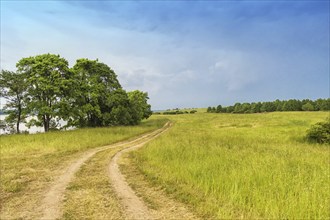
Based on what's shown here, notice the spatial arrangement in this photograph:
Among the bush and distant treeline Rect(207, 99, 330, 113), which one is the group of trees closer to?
the bush

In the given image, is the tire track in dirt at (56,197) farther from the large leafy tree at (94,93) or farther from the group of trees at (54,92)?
the large leafy tree at (94,93)

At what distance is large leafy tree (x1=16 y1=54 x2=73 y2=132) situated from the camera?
28781 mm

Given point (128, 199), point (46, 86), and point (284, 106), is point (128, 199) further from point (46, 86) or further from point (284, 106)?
point (284, 106)

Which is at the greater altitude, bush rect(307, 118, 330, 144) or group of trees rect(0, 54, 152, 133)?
group of trees rect(0, 54, 152, 133)

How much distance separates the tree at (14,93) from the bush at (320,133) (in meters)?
32.6

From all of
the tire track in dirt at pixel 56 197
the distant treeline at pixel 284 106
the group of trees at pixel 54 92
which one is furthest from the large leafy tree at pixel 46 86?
the distant treeline at pixel 284 106

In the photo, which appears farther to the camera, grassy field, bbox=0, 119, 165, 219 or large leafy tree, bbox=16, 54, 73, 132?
large leafy tree, bbox=16, 54, 73, 132

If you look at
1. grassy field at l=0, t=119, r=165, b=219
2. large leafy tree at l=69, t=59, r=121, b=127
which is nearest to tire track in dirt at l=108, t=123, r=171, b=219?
grassy field at l=0, t=119, r=165, b=219

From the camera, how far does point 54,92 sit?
29703mm

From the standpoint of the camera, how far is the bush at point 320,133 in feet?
69.3

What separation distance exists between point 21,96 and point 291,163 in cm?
3139

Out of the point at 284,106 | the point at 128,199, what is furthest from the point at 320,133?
the point at 284,106

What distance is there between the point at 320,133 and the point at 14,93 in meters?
35.4

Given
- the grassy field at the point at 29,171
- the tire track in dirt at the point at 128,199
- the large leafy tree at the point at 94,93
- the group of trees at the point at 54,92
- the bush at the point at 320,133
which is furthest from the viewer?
the large leafy tree at the point at 94,93
